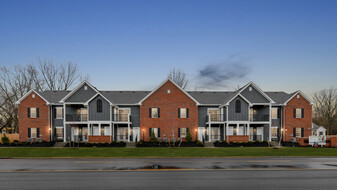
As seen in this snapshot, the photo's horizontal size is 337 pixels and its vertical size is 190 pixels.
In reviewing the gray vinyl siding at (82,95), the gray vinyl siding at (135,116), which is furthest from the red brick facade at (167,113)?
the gray vinyl siding at (82,95)

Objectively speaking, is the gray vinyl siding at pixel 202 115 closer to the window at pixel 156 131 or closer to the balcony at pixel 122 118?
the window at pixel 156 131

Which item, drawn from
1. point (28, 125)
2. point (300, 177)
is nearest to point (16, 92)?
point (28, 125)

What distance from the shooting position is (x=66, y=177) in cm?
1171

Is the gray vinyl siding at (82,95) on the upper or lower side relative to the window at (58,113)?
upper

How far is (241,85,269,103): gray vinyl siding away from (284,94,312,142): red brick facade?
4.50 metres

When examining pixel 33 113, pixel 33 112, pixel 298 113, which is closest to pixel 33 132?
pixel 33 113

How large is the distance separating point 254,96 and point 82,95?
25303 millimetres

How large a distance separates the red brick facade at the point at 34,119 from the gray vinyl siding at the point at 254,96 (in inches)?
1162

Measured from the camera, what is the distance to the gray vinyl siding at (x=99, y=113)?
1222 inches

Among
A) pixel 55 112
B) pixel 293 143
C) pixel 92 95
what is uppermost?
pixel 92 95

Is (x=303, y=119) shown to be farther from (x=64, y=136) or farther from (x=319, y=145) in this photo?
(x=64, y=136)

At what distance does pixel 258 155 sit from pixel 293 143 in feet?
47.0

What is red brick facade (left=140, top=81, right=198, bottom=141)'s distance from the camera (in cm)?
3250

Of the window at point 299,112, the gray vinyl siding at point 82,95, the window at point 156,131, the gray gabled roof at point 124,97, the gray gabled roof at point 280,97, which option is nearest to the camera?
the gray vinyl siding at point 82,95
